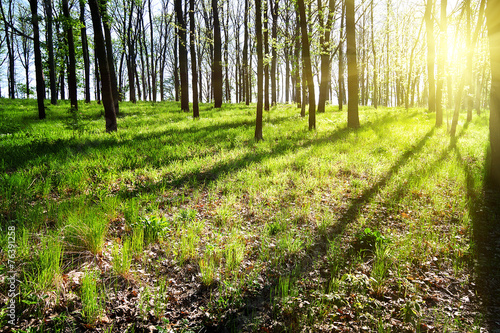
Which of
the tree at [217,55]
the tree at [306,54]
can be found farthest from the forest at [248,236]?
the tree at [217,55]

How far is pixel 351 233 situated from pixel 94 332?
11.5ft

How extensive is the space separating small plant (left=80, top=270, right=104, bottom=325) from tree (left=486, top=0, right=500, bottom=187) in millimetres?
7495

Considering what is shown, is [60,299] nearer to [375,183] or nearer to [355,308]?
[355,308]

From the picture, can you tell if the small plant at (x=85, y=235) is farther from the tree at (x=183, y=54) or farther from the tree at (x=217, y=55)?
the tree at (x=217, y=55)

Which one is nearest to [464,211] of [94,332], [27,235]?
[94,332]

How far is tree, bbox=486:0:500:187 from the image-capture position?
4832mm

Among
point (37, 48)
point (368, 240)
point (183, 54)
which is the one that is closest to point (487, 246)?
point (368, 240)

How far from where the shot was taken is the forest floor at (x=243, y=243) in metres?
2.36

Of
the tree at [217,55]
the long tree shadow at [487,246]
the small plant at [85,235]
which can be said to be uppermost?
the tree at [217,55]

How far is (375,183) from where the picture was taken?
5.76m

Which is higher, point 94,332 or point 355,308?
point 94,332

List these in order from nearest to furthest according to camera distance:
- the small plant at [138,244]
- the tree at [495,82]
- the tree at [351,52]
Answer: the small plant at [138,244] → the tree at [495,82] → the tree at [351,52]

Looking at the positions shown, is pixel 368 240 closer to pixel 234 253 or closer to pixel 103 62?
pixel 234 253

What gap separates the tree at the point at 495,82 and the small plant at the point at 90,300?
24.6 ft
